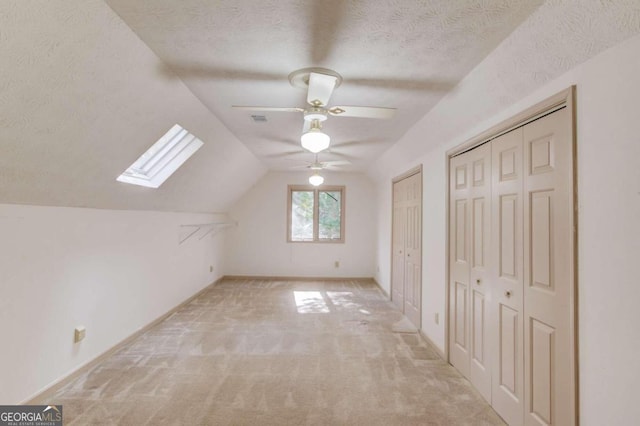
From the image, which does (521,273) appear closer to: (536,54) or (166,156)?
(536,54)

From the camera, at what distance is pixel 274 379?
2729mm

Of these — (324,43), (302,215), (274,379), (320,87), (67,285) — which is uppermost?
(324,43)

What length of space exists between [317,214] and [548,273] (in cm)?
561

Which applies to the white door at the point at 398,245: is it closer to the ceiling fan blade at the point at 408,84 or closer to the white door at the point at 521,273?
the white door at the point at 521,273

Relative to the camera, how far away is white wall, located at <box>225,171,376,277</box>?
710 cm

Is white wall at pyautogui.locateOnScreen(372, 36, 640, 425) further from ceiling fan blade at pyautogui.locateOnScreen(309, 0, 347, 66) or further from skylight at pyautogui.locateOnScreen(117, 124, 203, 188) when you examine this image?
skylight at pyautogui.locateOnScreen(117, 124, 203, 188)

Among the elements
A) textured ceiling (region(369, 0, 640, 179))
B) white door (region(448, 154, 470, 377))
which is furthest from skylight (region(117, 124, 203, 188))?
white door (region(448, 154, 470, 377))

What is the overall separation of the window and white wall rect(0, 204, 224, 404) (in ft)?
11.2

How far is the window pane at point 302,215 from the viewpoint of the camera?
723 centimetres

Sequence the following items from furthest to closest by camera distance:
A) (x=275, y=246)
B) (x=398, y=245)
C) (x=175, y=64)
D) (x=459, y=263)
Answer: (x=275, y=246)
(x=398, y=245)
(x=459, y=263)
(x=175, y=64)

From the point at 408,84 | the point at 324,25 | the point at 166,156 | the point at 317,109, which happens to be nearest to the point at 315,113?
the point at 317,109

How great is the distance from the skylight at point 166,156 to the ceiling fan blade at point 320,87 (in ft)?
6.40

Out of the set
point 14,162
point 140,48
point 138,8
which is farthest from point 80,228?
point 138,8

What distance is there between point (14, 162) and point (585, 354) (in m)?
3.37
